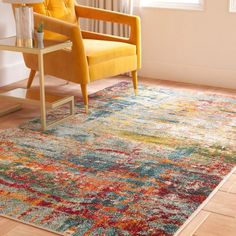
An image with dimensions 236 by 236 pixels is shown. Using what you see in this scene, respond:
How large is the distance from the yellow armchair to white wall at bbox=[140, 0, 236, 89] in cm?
77

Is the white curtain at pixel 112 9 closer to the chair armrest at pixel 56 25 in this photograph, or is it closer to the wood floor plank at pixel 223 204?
the chair armrest at pixel 56 25

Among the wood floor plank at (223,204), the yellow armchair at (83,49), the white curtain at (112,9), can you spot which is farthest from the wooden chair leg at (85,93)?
the wood floor plank at (223,204)

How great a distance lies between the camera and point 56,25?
14.4 ft

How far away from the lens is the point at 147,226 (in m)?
2.75

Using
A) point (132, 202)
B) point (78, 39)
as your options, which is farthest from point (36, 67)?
point (132, 202)

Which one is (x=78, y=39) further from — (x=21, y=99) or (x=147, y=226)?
(x=147, y=226)

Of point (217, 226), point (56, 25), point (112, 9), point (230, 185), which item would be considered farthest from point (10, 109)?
point (217, 226)

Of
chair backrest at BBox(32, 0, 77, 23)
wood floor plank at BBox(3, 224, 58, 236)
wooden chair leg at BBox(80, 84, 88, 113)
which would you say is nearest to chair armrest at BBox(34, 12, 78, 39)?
chair backrest at BBox(32, 0, 77, 23)

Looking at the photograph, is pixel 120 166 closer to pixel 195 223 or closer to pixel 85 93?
pixel 195 223

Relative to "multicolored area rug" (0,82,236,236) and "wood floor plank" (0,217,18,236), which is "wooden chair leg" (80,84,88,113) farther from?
"wood floor plank" (0,217,18,236)

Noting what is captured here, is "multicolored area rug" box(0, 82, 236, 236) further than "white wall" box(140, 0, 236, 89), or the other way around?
"white wall" box(140, 0, 236, 89)

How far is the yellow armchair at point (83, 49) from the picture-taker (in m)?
4.38

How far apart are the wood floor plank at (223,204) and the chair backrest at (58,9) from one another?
96.0 inches

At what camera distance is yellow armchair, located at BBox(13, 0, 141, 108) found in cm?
438
